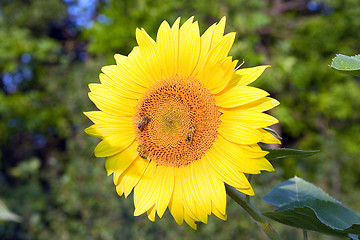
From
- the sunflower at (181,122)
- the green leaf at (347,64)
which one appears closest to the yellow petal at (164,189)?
the sunflower at (181,122)

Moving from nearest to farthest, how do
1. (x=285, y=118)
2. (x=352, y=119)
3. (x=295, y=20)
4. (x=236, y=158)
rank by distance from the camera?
(x=236, y=158) → (x=285, y=118) → (x=352, y=119) → (x=295, y=20)

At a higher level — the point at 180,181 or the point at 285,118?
the point at 180,181

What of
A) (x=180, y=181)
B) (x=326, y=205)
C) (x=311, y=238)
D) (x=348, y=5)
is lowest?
(x=311, y=238)

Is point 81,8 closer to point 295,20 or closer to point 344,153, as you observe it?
point 295,20

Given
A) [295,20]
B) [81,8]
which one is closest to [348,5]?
[295,20]

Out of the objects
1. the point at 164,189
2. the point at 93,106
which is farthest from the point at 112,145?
the point at 93,106

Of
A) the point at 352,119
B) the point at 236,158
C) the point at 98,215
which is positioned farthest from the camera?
the point at 352,119

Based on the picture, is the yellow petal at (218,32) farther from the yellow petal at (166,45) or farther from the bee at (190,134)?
the bee at (190,134)

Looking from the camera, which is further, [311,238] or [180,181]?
[311,238]

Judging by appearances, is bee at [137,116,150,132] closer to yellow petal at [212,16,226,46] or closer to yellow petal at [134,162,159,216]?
yellow petal at [134,162,159,216]
